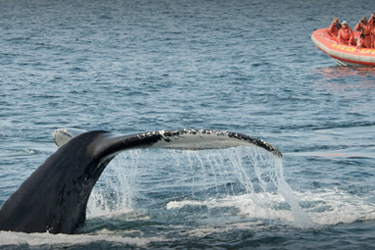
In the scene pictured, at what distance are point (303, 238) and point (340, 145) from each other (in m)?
6.16

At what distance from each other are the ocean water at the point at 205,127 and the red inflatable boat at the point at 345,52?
20.4 inches

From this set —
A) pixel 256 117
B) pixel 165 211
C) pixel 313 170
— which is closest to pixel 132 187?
pixel 165 211

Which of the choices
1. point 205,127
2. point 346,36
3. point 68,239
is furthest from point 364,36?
point 68,239

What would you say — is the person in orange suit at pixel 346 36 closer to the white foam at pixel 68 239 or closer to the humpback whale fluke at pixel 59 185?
the white foam at pixel 68 239

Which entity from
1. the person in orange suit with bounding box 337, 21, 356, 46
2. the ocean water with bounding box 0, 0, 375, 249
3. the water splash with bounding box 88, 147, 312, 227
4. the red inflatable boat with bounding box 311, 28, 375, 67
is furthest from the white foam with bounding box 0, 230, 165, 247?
the person in orange suit with bounding box 337, 21, 356, 46

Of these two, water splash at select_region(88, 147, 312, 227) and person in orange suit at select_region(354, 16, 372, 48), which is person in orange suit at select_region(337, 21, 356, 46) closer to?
person in orange suit at select_region(354, 16, 372, 48)

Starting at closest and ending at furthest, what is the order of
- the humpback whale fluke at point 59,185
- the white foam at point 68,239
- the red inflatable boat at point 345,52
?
1. the humpback whale fluke at point 59,185
2. the white foam at point 68,239
3. the red inflatable boat at point 345,52

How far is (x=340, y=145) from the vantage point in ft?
41.1

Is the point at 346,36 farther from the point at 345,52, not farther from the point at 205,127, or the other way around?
the point at 205,127

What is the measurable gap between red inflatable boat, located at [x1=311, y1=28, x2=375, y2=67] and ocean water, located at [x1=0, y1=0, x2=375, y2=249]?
52 cm

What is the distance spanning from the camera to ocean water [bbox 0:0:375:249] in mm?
6914

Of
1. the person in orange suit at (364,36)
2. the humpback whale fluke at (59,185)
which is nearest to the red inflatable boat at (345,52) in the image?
the person in orange suit at (364,36)

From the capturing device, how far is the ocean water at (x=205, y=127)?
691 centimetres

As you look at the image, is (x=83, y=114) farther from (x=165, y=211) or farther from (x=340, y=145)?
(x=165, y=211)
